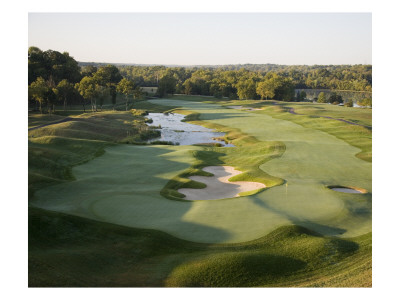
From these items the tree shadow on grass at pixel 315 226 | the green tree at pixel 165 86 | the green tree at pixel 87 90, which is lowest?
the tree shadow on grass at pixel 315 226

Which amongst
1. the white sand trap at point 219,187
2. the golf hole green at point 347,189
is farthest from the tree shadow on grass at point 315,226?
the golf hole green at point 347,189

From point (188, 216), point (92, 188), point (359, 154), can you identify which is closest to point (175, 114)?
point (359, 154)

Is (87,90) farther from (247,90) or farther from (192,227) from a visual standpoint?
(192,227)

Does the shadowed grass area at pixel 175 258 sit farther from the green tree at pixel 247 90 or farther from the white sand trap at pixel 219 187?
the green tree at pixel 247 90

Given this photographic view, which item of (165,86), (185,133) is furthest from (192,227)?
(165,86)

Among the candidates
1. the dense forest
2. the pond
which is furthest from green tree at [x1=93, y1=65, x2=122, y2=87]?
the pond

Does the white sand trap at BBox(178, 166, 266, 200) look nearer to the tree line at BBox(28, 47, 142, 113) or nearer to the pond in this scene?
the pond
